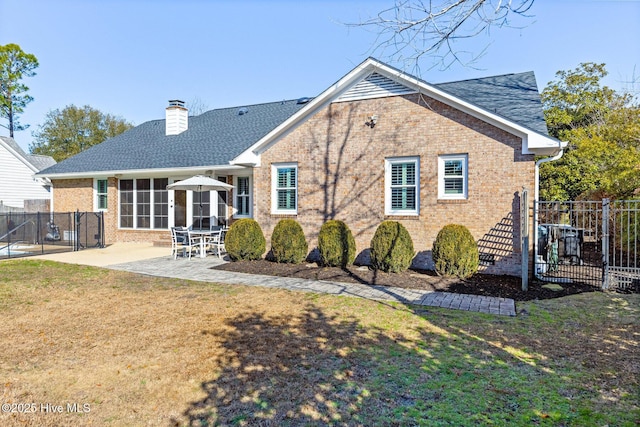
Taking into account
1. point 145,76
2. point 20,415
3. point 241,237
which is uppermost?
point 145,76

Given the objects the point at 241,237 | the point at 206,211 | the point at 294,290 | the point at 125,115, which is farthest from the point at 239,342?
the point at 125,115

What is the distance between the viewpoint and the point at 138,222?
53.7 ft

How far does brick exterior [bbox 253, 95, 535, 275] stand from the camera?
30.6 ft

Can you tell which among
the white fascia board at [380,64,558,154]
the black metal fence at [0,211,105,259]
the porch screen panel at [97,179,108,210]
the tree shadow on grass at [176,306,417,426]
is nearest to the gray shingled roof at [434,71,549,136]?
the white fascia board at [380,64,558,154]

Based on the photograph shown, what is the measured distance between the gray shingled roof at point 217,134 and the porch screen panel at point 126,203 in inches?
36.5

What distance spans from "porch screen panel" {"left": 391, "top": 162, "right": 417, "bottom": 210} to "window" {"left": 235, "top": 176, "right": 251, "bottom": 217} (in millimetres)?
5931

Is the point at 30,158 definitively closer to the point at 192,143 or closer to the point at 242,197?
the point at 192,143

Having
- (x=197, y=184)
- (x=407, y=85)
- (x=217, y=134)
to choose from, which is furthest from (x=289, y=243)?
(x=217, y=134)

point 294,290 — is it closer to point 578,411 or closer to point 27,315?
point 27,315

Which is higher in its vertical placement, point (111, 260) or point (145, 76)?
point (145, 76)

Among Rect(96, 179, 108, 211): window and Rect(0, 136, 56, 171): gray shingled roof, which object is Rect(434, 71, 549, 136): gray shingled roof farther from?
Rect(0, 136, 56, 171): gray shingled roof

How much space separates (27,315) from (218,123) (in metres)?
13.4

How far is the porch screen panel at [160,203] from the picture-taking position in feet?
52.0

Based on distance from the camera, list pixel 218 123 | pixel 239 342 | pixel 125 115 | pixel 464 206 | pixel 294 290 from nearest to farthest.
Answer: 1. pixel 239 342
2. pixel 294 290
3. pixel 464 206
4. pixel 218 123
5. pixel 125 115
